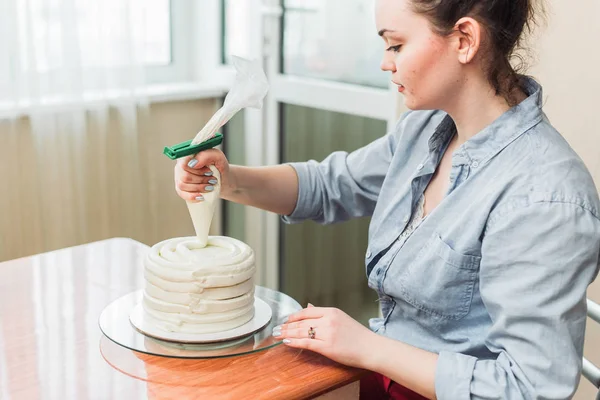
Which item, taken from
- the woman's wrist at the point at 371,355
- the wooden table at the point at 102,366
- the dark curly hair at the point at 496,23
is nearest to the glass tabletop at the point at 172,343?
the wooden table at the point at 102,366

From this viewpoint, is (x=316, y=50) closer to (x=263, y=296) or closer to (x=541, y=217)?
(x=263, y=296)

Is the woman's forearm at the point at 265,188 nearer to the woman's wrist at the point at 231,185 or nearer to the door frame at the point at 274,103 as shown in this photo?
the woman's wrist at the point at 231,185

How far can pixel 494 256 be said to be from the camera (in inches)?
44.1

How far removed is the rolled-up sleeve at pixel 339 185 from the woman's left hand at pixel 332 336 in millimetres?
474

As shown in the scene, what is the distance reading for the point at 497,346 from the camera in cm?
112

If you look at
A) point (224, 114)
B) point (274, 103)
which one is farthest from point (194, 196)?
point (274, 103)

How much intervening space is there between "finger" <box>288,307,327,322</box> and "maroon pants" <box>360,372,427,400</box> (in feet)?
0.70

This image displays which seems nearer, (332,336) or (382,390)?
(332,336)

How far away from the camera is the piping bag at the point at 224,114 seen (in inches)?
47.9

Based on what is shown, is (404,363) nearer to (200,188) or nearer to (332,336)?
(332,336)

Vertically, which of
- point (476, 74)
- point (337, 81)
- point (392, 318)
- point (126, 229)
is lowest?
point (126, 229)

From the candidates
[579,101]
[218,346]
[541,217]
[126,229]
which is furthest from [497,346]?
[126,229]

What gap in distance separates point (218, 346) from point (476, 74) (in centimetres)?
59

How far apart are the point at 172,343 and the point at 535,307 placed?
0.53 meters
